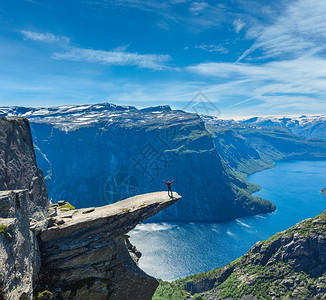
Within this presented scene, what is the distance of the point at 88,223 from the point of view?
67.3 ft

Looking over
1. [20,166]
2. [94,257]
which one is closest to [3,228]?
[20,166]

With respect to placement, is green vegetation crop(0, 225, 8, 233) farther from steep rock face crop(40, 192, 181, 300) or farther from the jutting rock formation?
steep rock face crop(40, 192, 181, 300)

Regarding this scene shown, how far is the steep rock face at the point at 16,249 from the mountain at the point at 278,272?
80.4 metres

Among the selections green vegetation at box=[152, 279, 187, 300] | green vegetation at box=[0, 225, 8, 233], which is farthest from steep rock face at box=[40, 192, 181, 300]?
green vegetation at box=[152, 279, 187, 300]

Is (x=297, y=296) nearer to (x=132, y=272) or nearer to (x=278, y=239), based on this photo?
(x=278, y=239)

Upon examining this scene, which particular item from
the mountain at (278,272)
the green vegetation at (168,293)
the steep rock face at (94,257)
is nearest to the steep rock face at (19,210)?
the steep rock face at (94,257)

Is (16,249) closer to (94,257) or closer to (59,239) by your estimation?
(59,239)

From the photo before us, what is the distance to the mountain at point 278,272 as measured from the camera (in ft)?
249

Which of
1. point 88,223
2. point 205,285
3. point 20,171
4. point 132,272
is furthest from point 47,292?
point 205,285

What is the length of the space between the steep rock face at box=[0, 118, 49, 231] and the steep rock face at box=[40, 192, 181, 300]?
229 cm

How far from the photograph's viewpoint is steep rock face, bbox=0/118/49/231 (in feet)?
60.2

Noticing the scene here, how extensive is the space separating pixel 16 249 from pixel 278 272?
323 ft

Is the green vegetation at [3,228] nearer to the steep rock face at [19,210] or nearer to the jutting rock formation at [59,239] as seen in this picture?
the steep rock face at [19,210]

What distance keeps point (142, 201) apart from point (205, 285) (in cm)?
10452
